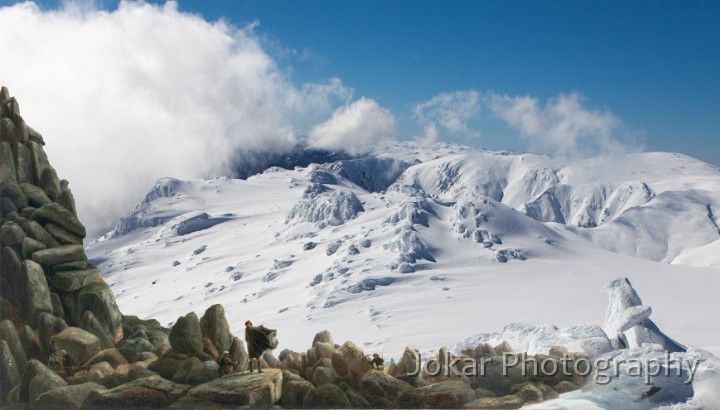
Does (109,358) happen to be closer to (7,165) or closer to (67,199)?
(67,199)

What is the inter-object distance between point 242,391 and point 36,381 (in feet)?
10.2

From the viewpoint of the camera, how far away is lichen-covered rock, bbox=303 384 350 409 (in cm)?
776

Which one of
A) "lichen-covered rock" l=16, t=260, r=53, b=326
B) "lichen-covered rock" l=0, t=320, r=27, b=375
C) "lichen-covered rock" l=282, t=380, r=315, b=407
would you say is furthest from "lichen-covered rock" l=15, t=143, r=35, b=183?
"lichen-covered rock" l=282, t=380, r=315, b=407

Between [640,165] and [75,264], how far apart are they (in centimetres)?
20595

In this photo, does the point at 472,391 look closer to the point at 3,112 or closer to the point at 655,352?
the point at 655,352

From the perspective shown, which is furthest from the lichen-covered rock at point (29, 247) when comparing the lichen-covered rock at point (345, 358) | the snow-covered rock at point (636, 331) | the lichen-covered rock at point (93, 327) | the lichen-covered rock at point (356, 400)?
the snow-covered rock at point (636, 331)

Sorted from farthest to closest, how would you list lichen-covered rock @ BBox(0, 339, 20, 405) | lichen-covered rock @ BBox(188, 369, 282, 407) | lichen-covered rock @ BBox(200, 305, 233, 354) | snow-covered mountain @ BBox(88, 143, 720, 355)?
snow-covered mountain @ BBox(88, 143, 720, 355) < lichen-covered rock @ BBox(200, 305, 233, 354) < lichen-covered rock @ BBox(0, 339, 20, 405) < lichen-covered rock @ BBox(188, 369, 282, 407)

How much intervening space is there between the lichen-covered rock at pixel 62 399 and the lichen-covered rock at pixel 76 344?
54 centimetres

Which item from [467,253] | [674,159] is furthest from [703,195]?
[467,253]

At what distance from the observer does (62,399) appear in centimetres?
767

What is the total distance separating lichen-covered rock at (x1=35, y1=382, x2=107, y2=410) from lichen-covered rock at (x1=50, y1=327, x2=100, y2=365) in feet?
1.77

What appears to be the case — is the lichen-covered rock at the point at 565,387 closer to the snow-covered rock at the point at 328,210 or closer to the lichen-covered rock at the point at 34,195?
the lichen-covered rock at the point at 34,195

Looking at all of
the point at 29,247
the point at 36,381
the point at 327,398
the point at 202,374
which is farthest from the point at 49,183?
the point at 327,398

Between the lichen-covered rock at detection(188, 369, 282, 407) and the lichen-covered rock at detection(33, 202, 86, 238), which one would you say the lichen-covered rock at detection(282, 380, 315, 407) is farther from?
the lichen-covered rock at detection(33, 202, 86, 238)
